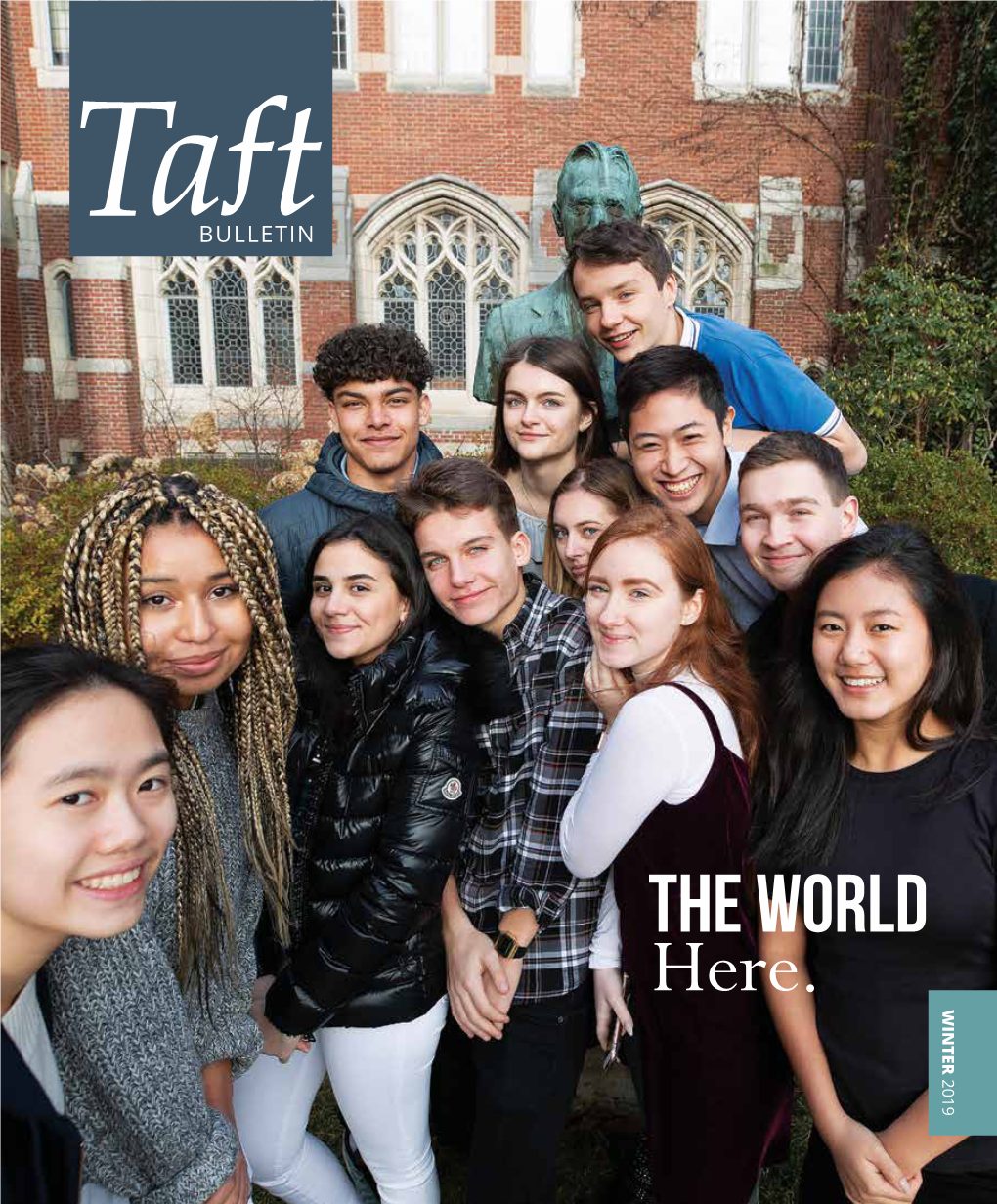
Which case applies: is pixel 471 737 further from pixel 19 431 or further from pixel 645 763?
pixel 19 431

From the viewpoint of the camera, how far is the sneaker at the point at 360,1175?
229 centimetres

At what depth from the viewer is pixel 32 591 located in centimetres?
617

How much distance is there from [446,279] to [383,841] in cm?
1297

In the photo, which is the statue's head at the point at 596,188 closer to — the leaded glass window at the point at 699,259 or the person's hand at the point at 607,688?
the person's hand at the point at 607,688

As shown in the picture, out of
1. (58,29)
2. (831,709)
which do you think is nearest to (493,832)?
(831,709)

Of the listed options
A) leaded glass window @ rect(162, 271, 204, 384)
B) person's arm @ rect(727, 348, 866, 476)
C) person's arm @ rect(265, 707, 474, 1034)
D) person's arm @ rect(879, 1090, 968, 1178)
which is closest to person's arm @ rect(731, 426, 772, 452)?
person's arm @ rect(727, 348, 866, 476)

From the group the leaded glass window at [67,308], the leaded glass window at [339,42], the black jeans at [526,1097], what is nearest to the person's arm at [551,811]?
the black jeans at [526,1097]

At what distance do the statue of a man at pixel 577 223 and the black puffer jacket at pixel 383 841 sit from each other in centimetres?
159

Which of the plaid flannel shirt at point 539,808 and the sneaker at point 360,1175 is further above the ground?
the plaid flannel shirt at point 539,808

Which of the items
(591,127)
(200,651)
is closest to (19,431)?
(591,127)

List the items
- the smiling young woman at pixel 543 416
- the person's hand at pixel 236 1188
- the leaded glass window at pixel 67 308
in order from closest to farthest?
the person's hand at pixel 236 1188 → the smiling young woman at pixel 543 416 → the leaded glass window at pixel 67 308

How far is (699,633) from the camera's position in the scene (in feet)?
6.29

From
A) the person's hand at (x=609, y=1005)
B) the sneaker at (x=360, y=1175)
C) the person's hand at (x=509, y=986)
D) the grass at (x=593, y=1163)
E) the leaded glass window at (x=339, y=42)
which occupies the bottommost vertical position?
the grass at (x=593, y=1163)

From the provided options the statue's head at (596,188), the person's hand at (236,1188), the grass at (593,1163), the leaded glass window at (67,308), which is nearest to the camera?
the person's hand at (236,1188)
